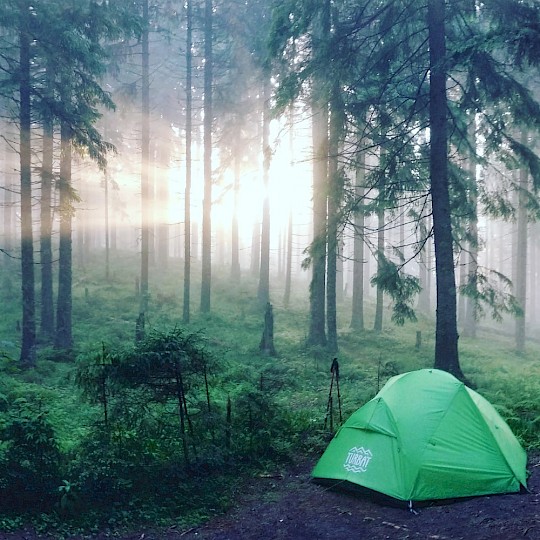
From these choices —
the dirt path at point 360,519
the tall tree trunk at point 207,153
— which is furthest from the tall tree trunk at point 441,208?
the tall tree trunk at point 207,153

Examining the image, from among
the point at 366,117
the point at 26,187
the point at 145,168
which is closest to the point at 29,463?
the point at 26,187

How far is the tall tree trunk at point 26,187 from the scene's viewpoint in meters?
14.0

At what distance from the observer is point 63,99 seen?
51.6ft

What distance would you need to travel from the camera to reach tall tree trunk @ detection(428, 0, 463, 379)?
11781 millimetres

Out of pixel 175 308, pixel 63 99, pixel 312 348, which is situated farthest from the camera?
pixel 175 308

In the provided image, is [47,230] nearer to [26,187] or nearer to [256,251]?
[26,187]

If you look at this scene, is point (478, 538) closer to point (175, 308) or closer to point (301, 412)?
point (301, 412)

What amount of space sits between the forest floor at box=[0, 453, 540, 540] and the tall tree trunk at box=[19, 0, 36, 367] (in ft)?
29.3

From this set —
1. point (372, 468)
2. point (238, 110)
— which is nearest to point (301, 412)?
point (372, 468)

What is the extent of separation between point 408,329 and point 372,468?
716 inches

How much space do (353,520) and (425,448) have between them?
4.56ft

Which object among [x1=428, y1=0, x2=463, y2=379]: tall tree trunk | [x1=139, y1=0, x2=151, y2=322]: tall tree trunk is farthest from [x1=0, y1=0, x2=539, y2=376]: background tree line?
[x1=139, y1=0, x2=151, y2=322]: tall tree trunk

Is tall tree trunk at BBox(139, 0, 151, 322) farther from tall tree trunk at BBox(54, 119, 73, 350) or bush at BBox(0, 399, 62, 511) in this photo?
bush at BBox(0, 399, 62, 511)

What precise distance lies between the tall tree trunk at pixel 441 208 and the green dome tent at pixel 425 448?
3285 millimetres
